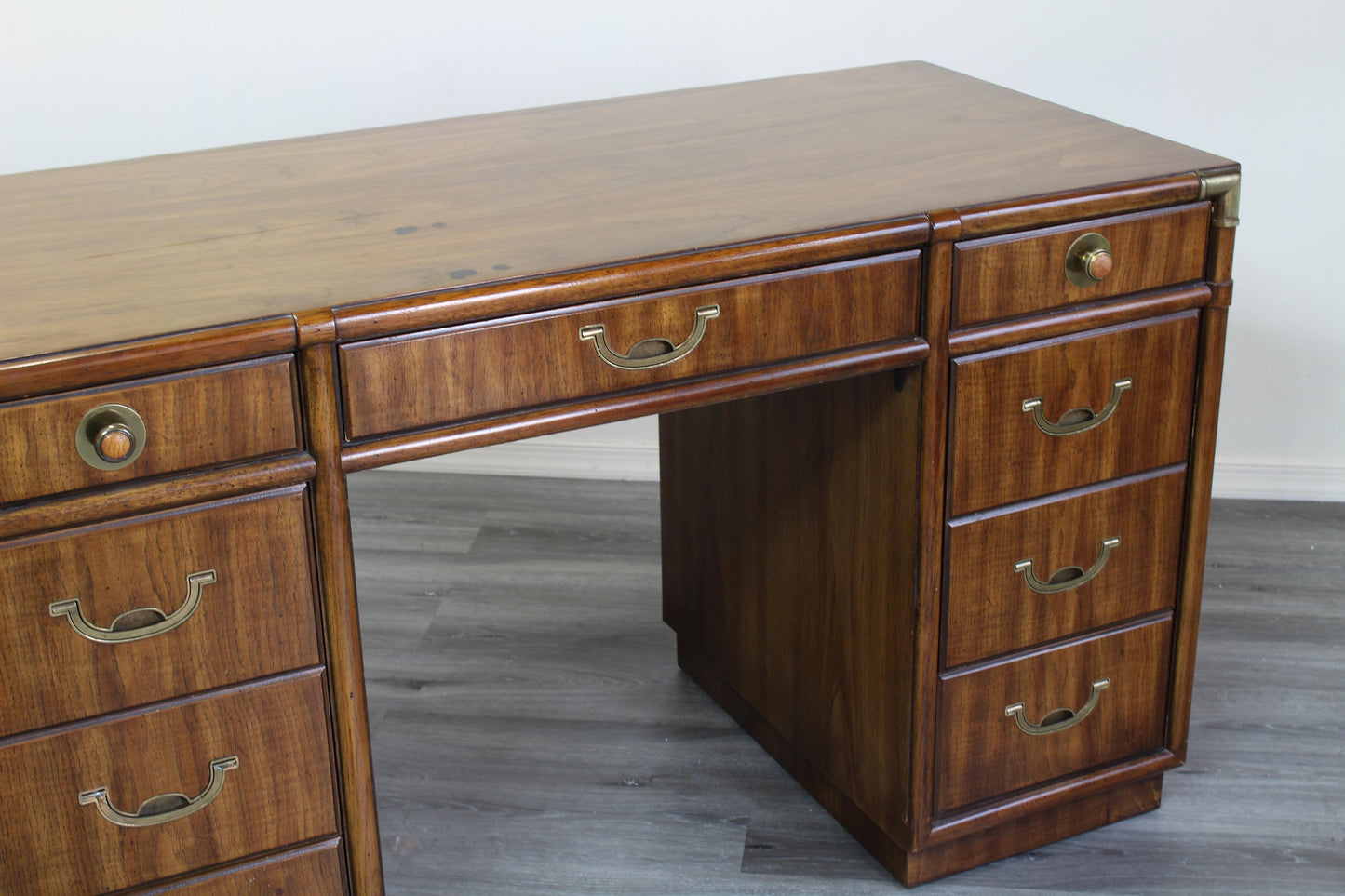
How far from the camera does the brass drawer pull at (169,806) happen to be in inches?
54.2

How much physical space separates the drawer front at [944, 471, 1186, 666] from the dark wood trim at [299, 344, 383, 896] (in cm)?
69

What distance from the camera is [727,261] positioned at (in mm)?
1437

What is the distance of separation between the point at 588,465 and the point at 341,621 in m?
1.62

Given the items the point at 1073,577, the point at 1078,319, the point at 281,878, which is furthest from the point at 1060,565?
the point at 281,878

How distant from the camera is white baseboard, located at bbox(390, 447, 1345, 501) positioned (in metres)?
2.90

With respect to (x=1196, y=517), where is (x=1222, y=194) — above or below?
above

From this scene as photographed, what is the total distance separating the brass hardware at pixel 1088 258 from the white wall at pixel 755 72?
1.21m

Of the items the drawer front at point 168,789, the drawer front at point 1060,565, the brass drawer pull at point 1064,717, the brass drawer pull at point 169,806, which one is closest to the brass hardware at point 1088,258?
the drawer front at point 1060,565

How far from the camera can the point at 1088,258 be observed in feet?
5.25

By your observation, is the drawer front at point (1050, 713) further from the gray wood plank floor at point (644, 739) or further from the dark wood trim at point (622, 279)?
the dark wood trim at point (622, 279)

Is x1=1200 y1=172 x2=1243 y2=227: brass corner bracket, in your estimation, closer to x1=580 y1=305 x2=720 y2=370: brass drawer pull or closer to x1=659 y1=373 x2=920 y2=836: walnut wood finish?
x1=659 y1=373 x2=920 y2=836: walnut wood finish

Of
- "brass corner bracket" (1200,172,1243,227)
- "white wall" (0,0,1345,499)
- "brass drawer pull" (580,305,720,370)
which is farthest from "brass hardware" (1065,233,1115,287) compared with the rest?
"white wall" (0,0,1345,499)

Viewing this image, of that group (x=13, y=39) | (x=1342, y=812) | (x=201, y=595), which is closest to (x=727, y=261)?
(x=201, y=595)

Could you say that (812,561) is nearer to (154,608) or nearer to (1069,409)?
(1069,409)
